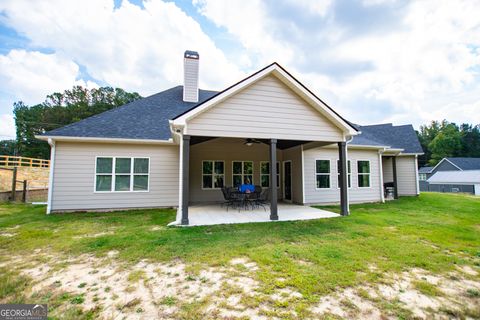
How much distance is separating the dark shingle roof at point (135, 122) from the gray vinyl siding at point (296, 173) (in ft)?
19.5

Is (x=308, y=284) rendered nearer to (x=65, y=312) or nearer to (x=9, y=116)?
(x=65, y=312)

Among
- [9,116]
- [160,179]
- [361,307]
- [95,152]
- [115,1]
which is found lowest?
[361,307]

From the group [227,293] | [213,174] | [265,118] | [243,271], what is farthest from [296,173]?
[227,293]

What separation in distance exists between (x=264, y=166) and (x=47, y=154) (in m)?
41.0

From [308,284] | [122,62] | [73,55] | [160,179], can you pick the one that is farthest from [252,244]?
[73,55]

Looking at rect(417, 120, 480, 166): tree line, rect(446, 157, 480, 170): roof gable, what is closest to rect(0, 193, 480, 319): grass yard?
rect(446, 157, 480, 170): roof gable

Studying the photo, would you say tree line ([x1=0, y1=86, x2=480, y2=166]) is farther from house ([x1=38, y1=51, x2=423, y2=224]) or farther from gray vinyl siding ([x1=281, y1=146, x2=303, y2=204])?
gray vinyl siding ([x1=281, y1=146, x2=303, y2=204])

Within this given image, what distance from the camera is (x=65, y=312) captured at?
89.9 inches

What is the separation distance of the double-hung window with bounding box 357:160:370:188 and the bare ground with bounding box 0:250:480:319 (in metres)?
7.63

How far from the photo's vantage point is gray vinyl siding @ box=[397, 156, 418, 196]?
1327 centimetres

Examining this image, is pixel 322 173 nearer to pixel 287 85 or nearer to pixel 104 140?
pixel 287 85

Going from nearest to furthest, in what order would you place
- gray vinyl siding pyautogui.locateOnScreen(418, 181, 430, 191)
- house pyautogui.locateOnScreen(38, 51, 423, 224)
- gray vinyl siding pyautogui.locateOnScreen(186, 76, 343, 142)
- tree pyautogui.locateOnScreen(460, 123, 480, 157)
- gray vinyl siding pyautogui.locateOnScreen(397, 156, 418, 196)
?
gray vinyl siding pyautogui.locateOnScreen(186, 76, 343, 142)
house pyautogui.locateOnScreen(38, 51, 423, 224)
gray vinyl siding pyautogui.locateOnScreen(397, 156, 418, 196)
gray vinyl siding pyautogui.locateOnScreen(418, 181, 430, 191)
tree pyautogui.locateOnScreen(460, 123, 480, 157)

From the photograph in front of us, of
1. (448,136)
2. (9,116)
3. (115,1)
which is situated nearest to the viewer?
(115,1)

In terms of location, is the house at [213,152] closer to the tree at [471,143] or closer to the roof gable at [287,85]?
the roof gable at [287,85]
